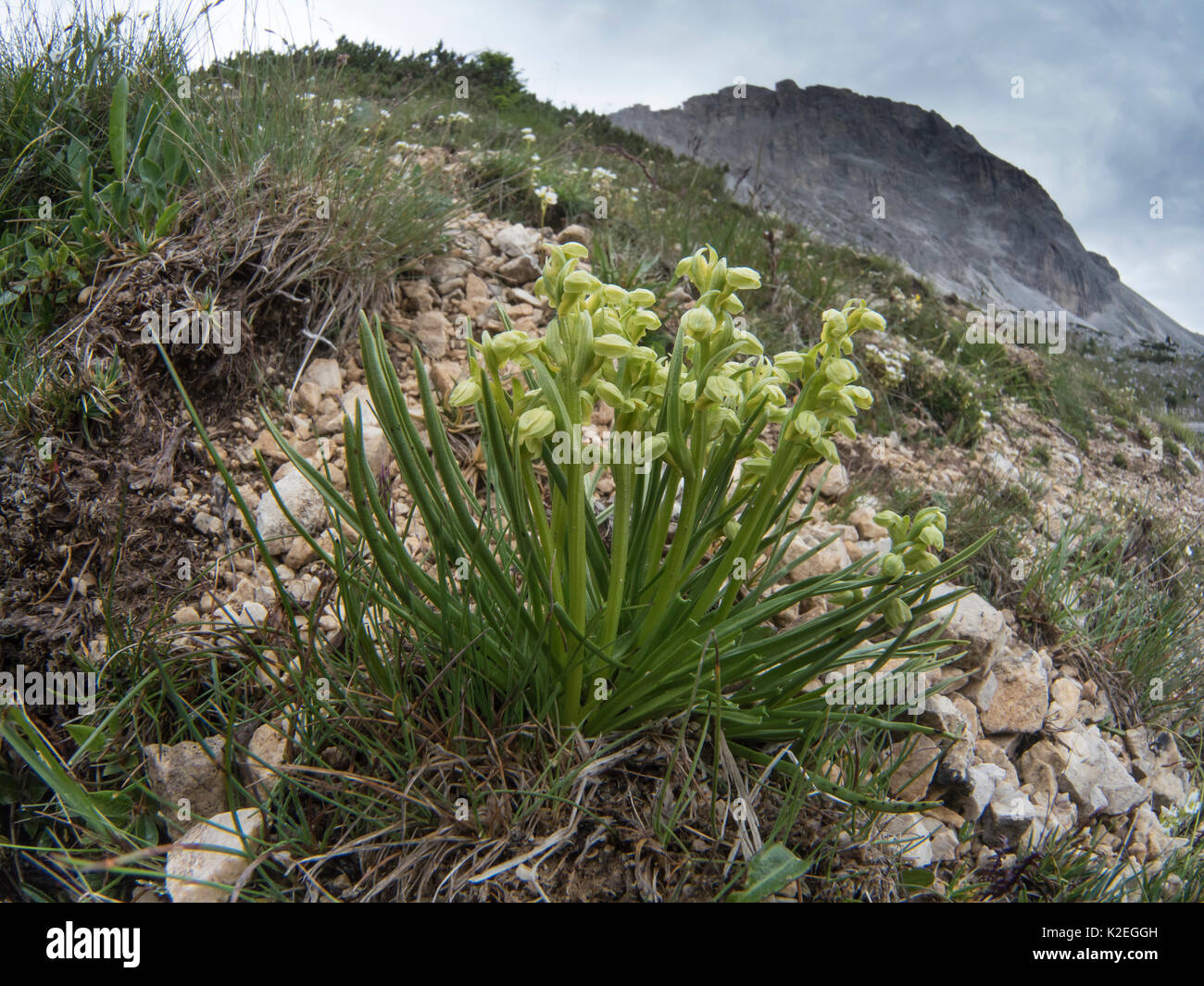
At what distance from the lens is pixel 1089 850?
69.4 inches

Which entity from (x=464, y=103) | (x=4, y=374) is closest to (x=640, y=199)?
(x=464, y=103)

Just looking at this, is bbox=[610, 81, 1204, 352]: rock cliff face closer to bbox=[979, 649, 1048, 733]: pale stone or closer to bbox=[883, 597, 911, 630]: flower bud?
bbox=[979, 649, 1048, 733]: pale stone

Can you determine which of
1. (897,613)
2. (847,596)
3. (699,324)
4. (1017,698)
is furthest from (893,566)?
(1017,698)

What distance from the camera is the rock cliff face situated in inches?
751

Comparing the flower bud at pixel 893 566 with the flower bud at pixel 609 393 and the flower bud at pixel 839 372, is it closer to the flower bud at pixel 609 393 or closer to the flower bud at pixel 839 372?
the flower bud at pixel 839 372

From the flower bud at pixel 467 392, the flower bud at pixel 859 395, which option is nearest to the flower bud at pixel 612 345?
the flower bud at pixel 467 392

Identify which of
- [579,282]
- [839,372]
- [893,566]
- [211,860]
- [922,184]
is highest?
[922,184]

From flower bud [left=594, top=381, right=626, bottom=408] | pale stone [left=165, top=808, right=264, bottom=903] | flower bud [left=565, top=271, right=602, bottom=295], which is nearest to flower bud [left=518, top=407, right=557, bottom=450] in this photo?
flower bud [left=594, top=381, right=626, bottom=408]

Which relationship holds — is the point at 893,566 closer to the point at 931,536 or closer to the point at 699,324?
the point at 931,536

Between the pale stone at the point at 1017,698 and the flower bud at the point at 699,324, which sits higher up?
the flower bud at the point at 699,324

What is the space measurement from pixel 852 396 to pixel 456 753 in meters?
1.14

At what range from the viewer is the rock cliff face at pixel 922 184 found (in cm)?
1908

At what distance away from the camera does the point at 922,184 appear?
71.8ft
